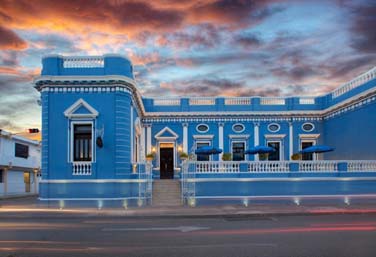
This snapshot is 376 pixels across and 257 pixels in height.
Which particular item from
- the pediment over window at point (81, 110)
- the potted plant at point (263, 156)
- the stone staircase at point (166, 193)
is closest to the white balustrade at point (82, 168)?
the pediment over window at point (81, 110)

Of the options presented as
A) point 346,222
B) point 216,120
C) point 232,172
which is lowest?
point 346,222

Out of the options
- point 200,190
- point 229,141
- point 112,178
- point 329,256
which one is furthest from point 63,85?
point 329,256

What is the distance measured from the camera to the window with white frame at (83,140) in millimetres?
23078

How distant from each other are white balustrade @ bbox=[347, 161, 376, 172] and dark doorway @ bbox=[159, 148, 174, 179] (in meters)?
14.3

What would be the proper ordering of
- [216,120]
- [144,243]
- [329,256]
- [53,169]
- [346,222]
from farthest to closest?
[216,120] → [53,169] → [346,222] → [144,243] → [329,256]

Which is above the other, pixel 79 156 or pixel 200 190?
pixel 79 156

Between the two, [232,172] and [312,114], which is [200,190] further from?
[312,114]

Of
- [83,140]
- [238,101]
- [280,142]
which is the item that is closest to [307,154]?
[280,142]

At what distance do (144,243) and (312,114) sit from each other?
26.2 meters

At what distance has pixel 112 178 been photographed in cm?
2267

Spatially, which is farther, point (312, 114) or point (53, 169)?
point (312, 114)

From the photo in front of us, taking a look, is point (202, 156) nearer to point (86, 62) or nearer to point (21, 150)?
point (86, 62)

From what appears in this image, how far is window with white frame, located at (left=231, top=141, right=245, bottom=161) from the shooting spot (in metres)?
34.5

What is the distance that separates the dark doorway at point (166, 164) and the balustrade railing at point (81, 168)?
11.6 metres
